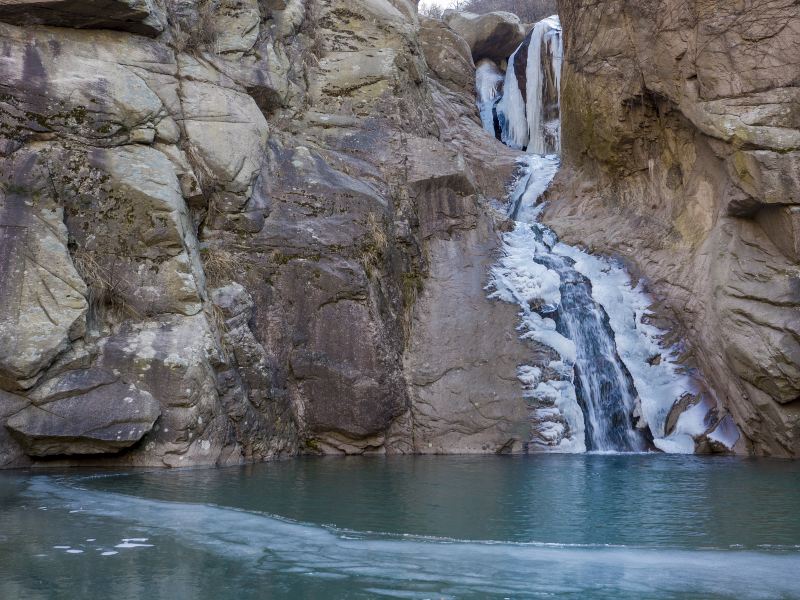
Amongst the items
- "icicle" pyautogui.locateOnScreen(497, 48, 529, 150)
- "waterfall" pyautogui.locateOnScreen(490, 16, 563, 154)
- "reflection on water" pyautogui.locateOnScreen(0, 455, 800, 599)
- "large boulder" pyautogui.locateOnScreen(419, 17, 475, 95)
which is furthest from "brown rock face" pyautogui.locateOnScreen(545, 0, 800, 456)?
"icicle" pyautogui.locateOnScreen(497, 48, 529, 150)

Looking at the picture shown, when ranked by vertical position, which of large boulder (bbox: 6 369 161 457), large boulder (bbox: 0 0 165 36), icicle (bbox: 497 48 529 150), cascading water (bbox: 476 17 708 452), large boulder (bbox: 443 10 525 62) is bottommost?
large boulder (bbox: 6 369 161 457)

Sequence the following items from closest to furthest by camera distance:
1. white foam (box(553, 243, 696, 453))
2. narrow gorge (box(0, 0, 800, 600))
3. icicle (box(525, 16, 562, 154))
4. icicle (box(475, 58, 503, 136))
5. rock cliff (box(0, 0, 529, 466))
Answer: narrow gorge (box(0, 0, 800, 600)) < rock cliff (box(0, 0, 529, 466)) < white foam (box(553, 243, 696, 453)) < icicle (box(525, 16, 562, 154)) < icicle (box(475, 58, 503, 136))

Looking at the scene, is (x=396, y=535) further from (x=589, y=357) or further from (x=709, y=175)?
(x=709, y=175)

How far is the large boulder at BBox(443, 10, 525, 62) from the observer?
26031 mm

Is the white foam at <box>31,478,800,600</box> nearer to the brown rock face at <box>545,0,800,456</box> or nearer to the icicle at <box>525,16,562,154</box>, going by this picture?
the brown rock face at <box>545,0,800,456</box>

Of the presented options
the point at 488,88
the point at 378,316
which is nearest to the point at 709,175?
the point at 378,316

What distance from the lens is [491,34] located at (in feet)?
85.6

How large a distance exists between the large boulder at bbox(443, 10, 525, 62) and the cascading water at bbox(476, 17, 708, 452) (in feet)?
38.0

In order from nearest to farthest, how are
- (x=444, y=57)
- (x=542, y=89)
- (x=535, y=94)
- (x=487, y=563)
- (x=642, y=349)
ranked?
(x=487, y=563) < (x=642, y=349) < (x=542, y=89) < (x=535, y=94) < (x=444, y=57)

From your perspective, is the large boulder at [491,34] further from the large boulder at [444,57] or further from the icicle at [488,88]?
the large boulder at [444,57]

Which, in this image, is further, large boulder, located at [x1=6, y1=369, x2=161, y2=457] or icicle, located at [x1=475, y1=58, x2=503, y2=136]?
icicle, located at [x1=475, y1=58, x2=503, y2=136]

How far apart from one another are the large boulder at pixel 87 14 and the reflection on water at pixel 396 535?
6240 mm

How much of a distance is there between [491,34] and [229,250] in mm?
17334

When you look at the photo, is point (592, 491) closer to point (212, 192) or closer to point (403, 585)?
point (403, 585)
